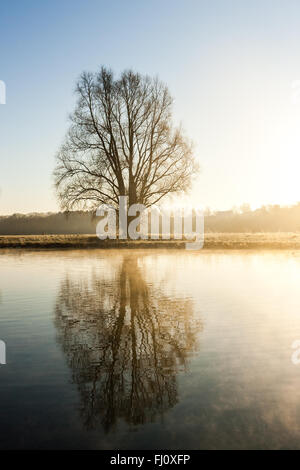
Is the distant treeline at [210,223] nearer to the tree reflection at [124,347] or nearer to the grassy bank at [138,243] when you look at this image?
the grassy bank at [138,243]

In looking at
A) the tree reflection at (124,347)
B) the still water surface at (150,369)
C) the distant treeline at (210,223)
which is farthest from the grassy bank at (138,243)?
the distant treeline at (210,223)

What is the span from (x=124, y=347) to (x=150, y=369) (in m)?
0.93

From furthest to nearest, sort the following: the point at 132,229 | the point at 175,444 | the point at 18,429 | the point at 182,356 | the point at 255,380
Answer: the point at 132,229 < the point at 182,356 < the point at 255,380 < the point at 18,429 < the point at 175,444

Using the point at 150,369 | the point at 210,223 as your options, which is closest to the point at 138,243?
the point at 150,369

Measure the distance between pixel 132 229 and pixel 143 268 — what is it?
1492 centimetres

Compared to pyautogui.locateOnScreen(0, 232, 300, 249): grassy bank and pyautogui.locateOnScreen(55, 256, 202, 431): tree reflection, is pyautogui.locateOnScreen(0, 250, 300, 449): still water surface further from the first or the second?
pyautogui.locateOnScreen(0, 232, 300, 249): grassy bank

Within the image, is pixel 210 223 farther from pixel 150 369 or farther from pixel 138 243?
pixel 150 369

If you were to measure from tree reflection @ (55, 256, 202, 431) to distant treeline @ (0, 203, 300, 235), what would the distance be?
146ft

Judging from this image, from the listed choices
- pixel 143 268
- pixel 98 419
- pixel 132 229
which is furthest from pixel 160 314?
pixel 132 229

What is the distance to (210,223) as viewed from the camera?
243 feet

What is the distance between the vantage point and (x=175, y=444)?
341cm

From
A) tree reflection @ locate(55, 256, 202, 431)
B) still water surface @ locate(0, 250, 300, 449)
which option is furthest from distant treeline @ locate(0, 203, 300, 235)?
still water surface @ locate(0, 250, 300, 449)

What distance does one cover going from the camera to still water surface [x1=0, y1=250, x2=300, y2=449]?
360 centimetres

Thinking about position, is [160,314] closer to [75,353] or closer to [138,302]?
[138,302]
